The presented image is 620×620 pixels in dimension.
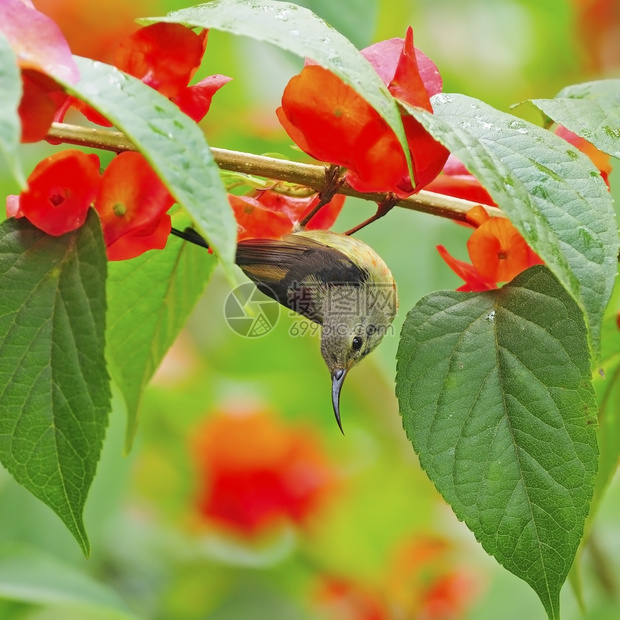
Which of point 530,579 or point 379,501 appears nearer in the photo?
point 530,579

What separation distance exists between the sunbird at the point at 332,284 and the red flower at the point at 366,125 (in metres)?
0.17

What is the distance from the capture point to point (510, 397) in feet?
2.55

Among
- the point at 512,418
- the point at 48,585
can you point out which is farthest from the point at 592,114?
the point at 48,585

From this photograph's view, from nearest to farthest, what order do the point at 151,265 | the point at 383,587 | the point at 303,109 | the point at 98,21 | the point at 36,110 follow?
1. the point at 36,110
2. the point at 303,109
3. the point at 151,265
4. the point at 383,587
5. the point at 98,21

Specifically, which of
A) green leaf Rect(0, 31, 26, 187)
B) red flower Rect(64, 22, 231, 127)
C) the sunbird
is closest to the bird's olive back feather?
the sunbird

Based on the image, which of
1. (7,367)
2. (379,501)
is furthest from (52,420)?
(379,501)

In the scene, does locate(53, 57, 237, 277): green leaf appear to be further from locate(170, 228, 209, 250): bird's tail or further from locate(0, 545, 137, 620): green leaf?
locate(0, 545, 137, 620): green leaf

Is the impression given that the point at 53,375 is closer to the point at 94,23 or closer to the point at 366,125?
the point at 366,125

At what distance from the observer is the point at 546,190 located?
714mm

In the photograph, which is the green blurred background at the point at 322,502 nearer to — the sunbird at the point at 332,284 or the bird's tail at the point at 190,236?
the sunbird at the point at 332,284

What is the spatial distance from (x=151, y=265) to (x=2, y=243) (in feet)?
0.92

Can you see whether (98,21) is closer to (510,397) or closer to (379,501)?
(379,501)

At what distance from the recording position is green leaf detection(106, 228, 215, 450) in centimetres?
104

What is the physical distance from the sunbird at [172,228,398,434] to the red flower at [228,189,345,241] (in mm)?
17
